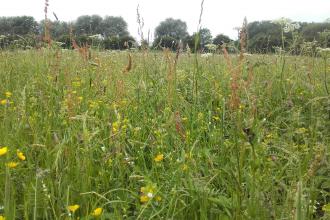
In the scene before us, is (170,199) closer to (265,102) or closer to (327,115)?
(327,115)

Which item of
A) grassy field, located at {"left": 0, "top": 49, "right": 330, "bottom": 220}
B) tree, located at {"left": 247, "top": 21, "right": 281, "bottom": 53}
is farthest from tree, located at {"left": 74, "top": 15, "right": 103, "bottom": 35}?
grassy field, located at {"left": 0, "top": 49, "right": 330, "bottom": 220}

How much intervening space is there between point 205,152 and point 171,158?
0.64 ft

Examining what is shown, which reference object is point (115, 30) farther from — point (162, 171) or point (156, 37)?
point (162, 171)

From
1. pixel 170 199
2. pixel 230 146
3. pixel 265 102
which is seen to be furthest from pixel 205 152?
pixel 265 102

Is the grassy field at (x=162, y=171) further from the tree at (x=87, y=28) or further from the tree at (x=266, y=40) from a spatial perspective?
the tree at (x=266, y=40)

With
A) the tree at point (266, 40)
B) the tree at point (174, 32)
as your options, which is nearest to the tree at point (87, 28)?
the tree at point (174, 32)

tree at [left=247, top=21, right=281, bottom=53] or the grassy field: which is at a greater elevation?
tree at [left=247, top=21, right=281, bottom=53]

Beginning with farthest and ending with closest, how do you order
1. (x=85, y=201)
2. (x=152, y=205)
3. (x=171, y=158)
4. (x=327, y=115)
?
(x=327, y=115) < (x=171, y=158) < (x=85, y=201) < (x=152, y=205)

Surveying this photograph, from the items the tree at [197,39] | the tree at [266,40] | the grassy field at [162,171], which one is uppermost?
the tree at [266,40]

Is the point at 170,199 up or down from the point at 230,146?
down

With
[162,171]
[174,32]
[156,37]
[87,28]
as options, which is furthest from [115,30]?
[162,171]

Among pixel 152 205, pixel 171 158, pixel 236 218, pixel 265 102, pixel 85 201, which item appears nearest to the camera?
pixel 236 218

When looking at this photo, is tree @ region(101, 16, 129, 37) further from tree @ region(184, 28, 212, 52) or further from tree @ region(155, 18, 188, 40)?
tree @ region(184, 28, 212, 52)

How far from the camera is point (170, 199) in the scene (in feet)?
4.46
